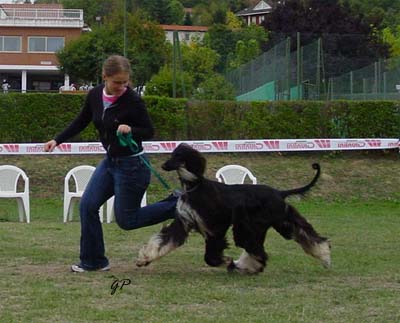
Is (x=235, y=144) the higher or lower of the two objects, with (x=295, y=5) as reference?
lower

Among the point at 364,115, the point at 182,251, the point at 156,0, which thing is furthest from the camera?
the point at 156,0

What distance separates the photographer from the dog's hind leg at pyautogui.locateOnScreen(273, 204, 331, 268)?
6551mm

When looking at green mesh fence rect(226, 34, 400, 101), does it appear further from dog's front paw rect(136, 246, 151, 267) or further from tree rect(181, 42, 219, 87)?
dog's front paw rect(136, 246, 151, 267)

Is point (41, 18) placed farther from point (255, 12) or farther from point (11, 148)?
point (255, 12)

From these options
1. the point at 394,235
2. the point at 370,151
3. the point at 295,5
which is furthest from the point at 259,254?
the point at 295,5

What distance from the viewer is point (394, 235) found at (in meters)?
9.78

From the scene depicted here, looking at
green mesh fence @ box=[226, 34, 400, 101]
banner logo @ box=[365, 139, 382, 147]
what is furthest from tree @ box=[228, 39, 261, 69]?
banner logo @ box=[365, 139, 382, 147]

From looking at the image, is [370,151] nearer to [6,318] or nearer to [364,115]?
[364,115]

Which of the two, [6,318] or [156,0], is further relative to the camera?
[156,0]

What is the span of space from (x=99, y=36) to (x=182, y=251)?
44282 mm

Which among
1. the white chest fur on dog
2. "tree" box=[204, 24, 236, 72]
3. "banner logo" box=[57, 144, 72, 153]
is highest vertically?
"tree" box=[204, 24, 236, 72]

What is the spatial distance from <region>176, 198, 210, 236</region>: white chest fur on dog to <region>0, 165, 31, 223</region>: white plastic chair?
5.87 meters

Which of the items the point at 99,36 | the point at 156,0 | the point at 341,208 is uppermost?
the point at 156,0

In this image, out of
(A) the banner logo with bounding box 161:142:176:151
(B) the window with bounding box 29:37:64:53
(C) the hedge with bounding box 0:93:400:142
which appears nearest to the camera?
(A) the banner logo with bounding box 161:142:176:151
